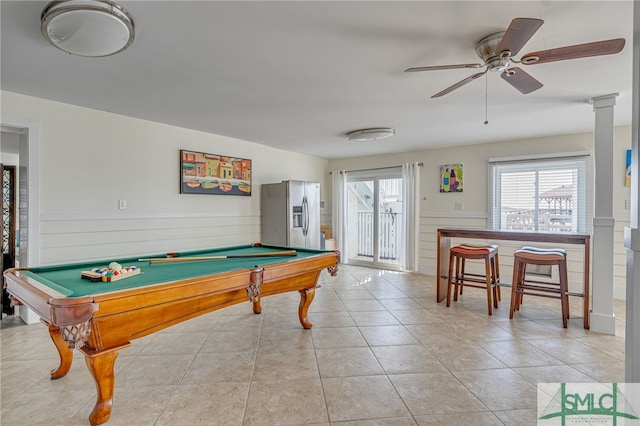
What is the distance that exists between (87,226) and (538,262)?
4.89 meters

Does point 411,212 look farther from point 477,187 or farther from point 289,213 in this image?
point 289,213

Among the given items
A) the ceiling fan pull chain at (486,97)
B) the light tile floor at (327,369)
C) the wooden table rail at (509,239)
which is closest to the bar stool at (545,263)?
the wooden table rail at (509,239)

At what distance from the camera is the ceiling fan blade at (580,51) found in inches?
62.0

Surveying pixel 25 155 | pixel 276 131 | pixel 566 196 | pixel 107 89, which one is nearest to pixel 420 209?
pixel 566 196

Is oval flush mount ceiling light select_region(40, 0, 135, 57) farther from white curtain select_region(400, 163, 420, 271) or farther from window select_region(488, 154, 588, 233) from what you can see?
window select_region(488, 154, 588, 233)

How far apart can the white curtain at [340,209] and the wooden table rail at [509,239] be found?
8.75 feet

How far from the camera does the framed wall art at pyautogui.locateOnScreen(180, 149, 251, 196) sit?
4160 mm

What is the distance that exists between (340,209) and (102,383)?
5171mm

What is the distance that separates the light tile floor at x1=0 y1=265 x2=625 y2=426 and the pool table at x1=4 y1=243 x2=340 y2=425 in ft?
1.09

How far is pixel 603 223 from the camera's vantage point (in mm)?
2873

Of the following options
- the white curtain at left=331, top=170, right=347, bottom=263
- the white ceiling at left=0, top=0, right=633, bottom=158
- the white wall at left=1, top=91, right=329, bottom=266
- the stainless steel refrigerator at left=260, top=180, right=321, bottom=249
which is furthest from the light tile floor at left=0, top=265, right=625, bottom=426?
the white curtain at left=331, top=170, right=347, bottom=263

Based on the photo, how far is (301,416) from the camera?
1715 millimetres

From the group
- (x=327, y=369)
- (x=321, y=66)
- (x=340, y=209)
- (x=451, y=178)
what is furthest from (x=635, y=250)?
(x=340, y=209)

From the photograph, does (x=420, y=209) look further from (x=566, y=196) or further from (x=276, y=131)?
(x=276, y=131)
